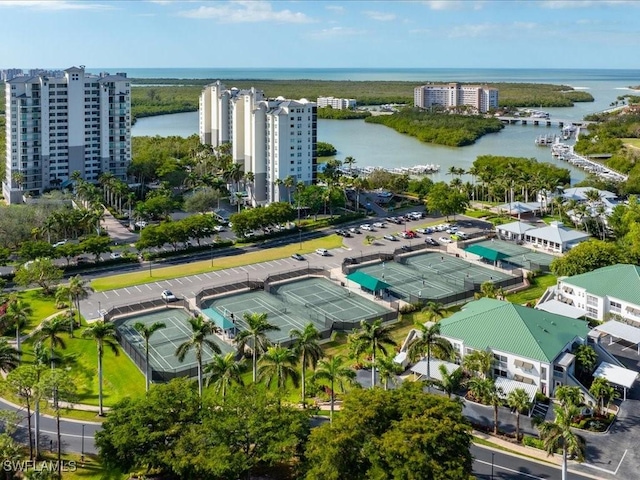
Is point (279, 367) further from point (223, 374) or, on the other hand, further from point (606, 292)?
point (606, 292)

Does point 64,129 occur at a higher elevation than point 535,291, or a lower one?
higher

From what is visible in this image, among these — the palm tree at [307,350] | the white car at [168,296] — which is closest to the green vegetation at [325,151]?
the white car at [168,296]

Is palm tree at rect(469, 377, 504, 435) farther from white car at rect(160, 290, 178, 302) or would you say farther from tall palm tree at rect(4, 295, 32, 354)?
tall palm tree at rect(4, 295, 32, 354)

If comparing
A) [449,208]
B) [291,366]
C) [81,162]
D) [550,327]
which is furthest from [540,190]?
[81,162]

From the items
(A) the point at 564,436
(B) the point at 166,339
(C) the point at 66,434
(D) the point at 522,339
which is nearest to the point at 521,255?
(D) the point at 522,339

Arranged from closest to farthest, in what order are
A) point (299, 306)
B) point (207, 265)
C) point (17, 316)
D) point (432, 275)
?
point (17, 316) → point (299, 306) → point (432, 275) → point (207, 265)

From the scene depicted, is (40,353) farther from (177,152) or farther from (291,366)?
(177,152)
